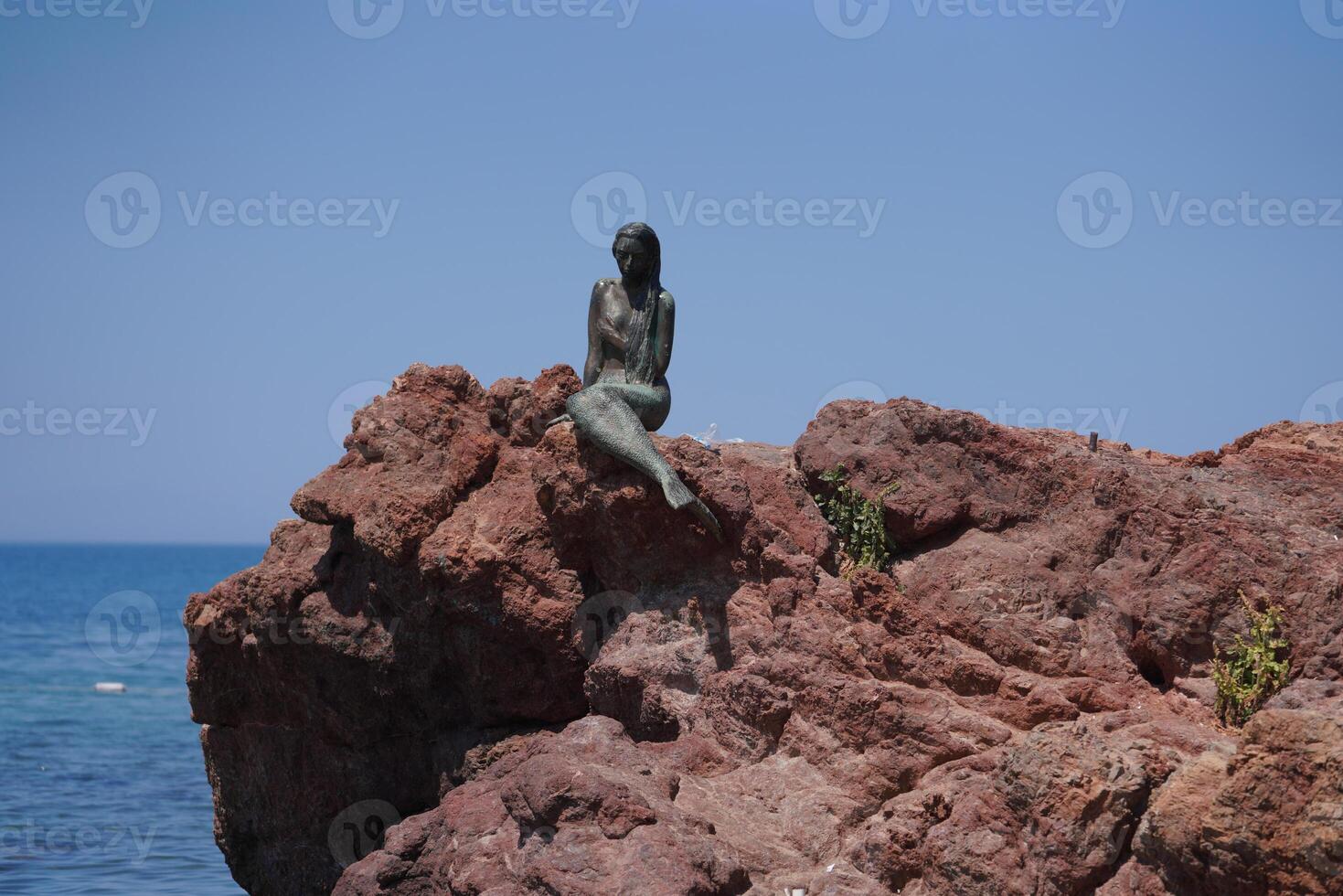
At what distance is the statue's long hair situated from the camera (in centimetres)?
1005

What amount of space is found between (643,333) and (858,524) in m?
2.01

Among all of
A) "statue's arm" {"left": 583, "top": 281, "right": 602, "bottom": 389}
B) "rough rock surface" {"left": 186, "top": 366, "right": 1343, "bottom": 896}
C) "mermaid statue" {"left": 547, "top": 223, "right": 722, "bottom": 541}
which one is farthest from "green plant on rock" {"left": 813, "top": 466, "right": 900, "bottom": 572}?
"statue's arm" {"left": 583, "top": 281, "right": 602, "bottom": 389}

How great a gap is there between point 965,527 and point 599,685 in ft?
9.18

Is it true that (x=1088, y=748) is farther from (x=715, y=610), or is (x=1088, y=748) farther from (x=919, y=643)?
(x=715, y=610)

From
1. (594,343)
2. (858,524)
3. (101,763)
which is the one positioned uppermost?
(594,343)

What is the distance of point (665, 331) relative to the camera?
10164mm

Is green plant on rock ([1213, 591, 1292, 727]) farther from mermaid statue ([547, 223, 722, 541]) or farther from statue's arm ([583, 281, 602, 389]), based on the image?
statue's arm ([583, 281, 602, 389])

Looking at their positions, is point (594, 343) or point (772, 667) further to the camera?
point (594, 343)

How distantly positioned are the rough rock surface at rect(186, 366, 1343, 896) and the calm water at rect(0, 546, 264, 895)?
17.0ft

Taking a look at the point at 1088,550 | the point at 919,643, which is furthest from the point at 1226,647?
the point at 919,643

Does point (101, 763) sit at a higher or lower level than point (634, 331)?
lower

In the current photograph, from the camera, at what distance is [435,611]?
34.3ft

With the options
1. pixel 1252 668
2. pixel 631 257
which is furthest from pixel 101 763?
pixel 1252 668

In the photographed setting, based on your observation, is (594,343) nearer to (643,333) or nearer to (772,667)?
(643,333)
